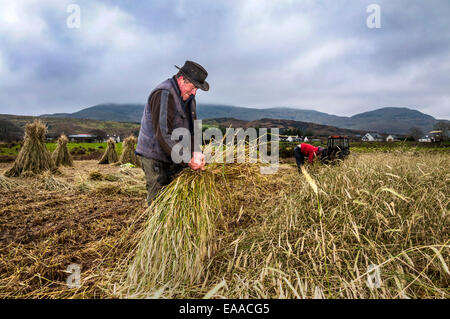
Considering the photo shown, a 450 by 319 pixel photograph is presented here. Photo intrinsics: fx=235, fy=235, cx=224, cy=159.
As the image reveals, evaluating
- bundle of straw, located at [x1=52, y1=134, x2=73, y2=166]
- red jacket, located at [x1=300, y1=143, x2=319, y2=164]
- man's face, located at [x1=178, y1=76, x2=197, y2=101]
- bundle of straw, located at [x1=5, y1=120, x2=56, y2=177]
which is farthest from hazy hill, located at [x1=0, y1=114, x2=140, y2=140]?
man's face, located at [x1=178, y1=76, x2=197, y2=101]

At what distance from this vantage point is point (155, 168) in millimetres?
2574

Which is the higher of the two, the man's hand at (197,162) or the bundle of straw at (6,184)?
the man's hand at (197,162)

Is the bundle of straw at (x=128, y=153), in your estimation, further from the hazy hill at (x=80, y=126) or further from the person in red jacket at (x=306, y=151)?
the hazy hill at (x=80, y=126)

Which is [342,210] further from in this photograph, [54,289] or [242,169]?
[54,289]

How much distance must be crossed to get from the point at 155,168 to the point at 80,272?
1.17 m

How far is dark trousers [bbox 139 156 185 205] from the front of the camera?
2.58 m

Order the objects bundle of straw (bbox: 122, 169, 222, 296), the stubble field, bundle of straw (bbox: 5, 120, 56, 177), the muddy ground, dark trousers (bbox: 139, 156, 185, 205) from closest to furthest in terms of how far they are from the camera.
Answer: the stubble field, bundle of straw (bbox: 122, 169, 222, 296), the muddy ground, dark trousers (bbox: 139, 156, 185, 205), bundle of straw (bbox: 5, 120, 56, 177)

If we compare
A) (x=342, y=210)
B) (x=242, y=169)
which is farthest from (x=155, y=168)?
(x=342, y=210)

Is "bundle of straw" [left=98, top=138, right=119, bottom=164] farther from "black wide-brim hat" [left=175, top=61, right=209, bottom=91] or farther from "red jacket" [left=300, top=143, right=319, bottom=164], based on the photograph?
"black wide-brim hat" [left=175, top=61, right=209, bottom=91]

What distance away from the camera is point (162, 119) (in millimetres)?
2330

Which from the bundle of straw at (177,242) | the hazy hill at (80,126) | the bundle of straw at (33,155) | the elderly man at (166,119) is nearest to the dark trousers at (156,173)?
the elderly man at (166,119)

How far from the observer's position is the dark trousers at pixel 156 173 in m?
2.58

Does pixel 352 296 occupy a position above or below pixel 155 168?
below
